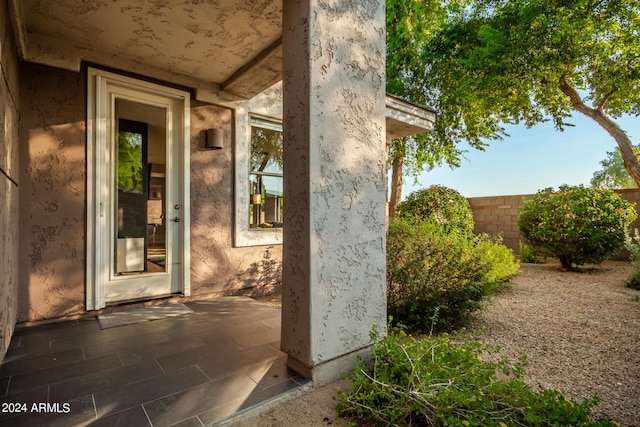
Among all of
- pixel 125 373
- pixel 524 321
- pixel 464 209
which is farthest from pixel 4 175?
pixel 464 209

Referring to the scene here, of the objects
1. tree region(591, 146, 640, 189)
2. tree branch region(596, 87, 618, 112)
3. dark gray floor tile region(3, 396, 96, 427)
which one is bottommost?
dark gray floor tile region(3, 396, 96, 427)

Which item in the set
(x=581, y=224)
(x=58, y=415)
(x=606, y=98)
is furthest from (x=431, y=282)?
(x=606, y=98)

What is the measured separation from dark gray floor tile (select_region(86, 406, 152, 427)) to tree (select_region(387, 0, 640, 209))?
8593 millimetres

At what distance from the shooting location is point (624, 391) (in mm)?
1892

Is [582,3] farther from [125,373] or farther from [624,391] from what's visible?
[125,373]

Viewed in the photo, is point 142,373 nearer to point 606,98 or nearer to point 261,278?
point 261,278

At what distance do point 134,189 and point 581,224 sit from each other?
6792 mm

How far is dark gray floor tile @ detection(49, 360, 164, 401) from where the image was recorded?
167 centimetres

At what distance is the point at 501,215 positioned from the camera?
809 cm

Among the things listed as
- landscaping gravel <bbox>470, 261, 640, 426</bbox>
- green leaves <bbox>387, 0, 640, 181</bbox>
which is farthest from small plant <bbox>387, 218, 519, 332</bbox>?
green leaves <bbox>387, 0, 640, 181</bbox>

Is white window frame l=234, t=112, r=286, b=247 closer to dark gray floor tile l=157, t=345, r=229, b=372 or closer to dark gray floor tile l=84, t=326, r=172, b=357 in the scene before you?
dark gray floor tile l=84, t=326, r=172, b=357

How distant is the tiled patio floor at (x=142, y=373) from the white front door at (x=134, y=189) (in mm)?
556

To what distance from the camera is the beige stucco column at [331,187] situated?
1786 mm

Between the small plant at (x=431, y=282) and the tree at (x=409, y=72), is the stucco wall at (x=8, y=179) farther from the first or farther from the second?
the tree at (x=409, y=72)
